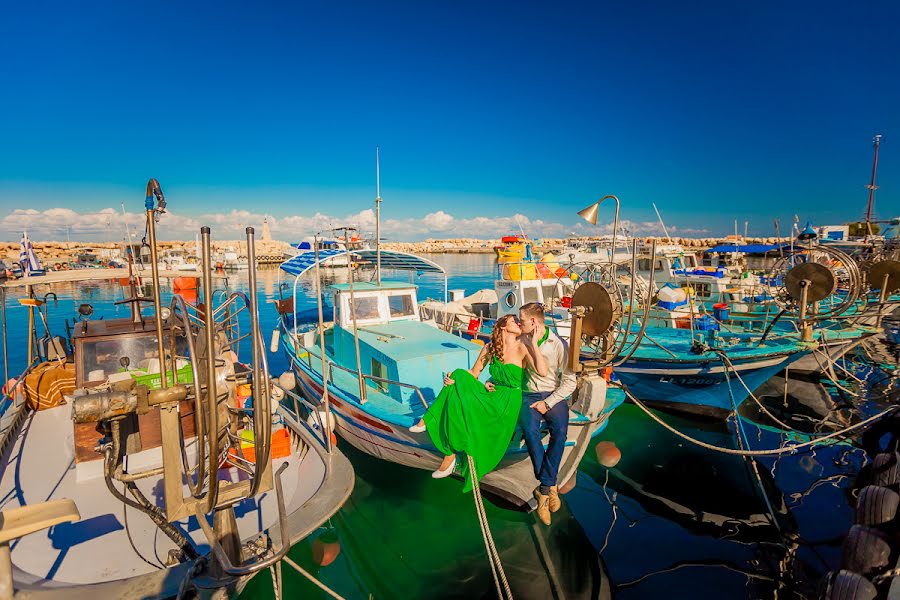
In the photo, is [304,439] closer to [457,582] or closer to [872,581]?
[457,582]

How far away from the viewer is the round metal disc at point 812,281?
8.38m

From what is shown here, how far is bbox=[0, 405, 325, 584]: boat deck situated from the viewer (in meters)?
3.96

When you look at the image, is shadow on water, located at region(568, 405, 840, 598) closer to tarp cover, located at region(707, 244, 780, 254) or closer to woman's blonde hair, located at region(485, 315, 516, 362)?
woman's blonde hair, located at region(485, 315, 516, 362)

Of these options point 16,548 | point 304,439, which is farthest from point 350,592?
point 16,548

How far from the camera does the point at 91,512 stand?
4691 millimetres

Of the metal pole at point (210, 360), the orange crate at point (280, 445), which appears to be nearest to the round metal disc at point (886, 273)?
the orange crate at point (280, 445)

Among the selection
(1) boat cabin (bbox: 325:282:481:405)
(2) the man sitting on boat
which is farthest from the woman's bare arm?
(1) boat cabin (bbox: 325:282:481:405)

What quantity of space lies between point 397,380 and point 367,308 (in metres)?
2.55

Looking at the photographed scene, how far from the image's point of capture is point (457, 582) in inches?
214

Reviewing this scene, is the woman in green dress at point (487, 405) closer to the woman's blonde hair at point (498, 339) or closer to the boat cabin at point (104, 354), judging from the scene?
the woman's blonde hair at point (498, 339)

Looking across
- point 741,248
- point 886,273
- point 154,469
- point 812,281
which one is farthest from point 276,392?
point 741,248

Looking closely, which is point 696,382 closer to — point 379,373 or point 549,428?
point 549,428

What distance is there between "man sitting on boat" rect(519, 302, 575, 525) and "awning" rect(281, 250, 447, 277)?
5273mm

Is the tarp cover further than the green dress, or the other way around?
the tarp cover
